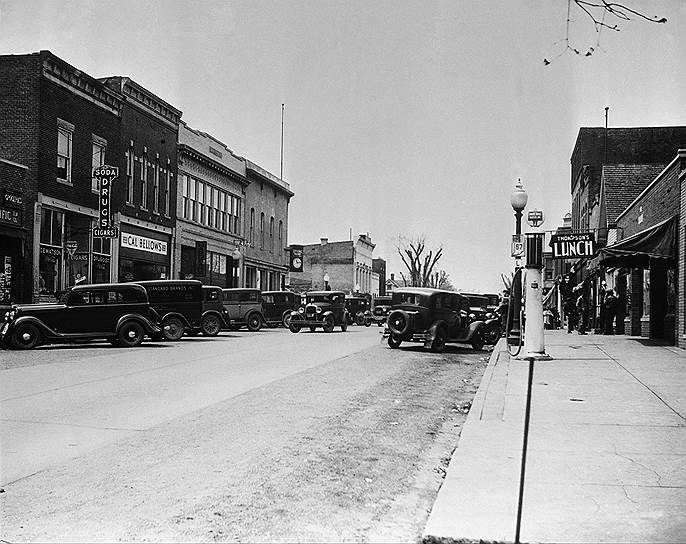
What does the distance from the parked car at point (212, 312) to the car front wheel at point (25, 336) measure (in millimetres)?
8557

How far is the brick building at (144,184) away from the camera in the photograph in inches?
1431

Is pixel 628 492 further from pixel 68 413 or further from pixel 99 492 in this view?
pixel 68 413

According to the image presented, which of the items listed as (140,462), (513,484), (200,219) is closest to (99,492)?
(140,462)

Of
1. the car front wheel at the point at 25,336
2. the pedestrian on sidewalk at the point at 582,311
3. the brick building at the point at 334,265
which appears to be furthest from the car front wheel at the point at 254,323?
the brick building at the point at 334,265

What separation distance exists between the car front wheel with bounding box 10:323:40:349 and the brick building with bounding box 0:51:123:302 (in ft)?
24.1

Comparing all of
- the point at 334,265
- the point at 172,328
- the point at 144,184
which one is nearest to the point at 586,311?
the point at 172,328

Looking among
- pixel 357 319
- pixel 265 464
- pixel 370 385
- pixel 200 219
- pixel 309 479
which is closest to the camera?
pixel 309 479

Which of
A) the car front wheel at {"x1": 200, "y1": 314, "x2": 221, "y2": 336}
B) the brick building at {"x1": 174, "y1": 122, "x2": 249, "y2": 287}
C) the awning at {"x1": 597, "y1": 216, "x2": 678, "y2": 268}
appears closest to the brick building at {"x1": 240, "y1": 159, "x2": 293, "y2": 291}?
the brick building at {"x1": 174, "y1": 122, "x2": 249, "y2": 287}

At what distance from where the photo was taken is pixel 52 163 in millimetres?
30031

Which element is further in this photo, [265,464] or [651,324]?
[651,324]

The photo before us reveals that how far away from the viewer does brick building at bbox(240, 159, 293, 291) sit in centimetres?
5516

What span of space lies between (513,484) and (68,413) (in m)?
6.05

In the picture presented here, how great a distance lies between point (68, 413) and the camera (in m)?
9.99

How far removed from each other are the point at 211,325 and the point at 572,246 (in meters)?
13.6
